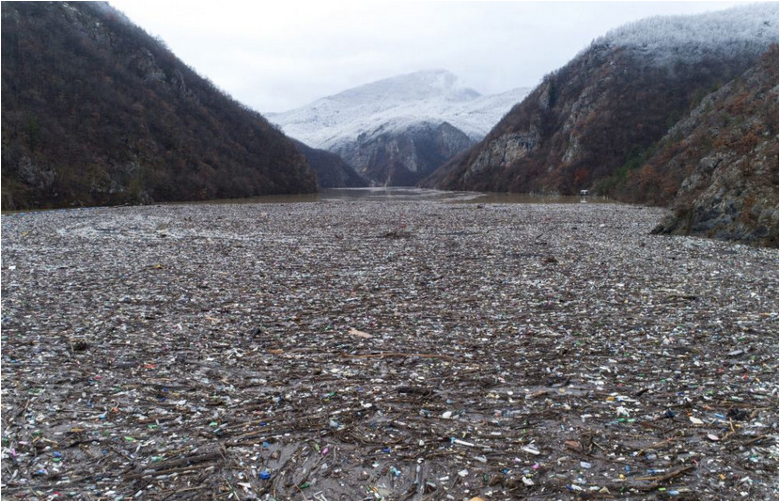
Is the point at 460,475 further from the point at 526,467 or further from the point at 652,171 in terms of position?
the point at 652,171

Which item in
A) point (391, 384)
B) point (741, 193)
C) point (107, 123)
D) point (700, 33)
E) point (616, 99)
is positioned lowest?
point (391, 384)

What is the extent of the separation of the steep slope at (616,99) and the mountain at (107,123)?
62496 millimetres

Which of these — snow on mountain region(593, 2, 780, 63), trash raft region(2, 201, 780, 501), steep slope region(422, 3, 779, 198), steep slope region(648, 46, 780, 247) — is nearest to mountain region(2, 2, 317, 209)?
trash raft region(2, 201, 780, 501)

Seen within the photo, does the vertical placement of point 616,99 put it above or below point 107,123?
above

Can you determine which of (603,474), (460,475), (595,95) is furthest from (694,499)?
(595,95)

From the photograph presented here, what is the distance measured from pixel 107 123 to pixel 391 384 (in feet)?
286

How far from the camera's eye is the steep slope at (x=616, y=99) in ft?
340

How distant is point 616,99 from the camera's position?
112500 millimetres

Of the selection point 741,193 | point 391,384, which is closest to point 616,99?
point 741,193

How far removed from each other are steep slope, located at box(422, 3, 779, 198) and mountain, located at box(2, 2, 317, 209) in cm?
6250

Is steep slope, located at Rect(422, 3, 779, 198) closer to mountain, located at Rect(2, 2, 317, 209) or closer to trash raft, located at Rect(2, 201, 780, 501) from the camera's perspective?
mountain, located at Rect(2, 2, 317, 209)

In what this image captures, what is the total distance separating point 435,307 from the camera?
1131 cm

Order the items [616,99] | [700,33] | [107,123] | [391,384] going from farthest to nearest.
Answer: [700,33]
[616,99]
[107,123]
[391,384]

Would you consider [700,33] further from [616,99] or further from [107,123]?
[107,123]
